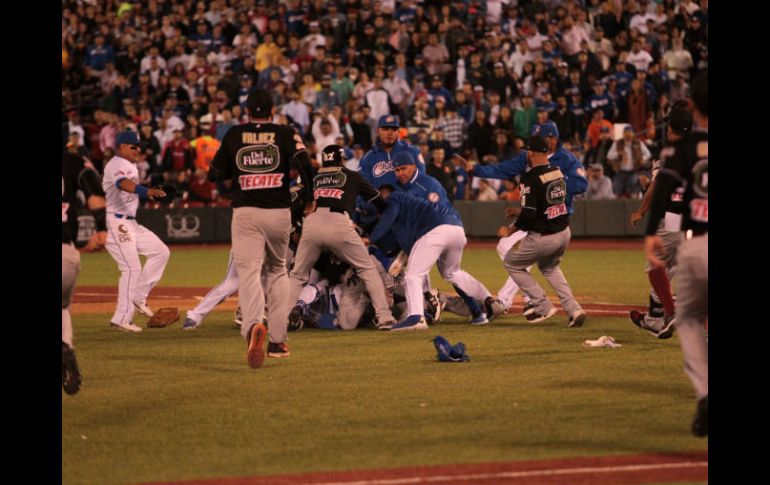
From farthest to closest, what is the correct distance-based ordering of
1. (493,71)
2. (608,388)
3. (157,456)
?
1. (493,71)
2. (608,388)
3. (157,456)

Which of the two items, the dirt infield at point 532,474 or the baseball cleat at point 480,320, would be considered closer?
the dirt infield at point 532,474

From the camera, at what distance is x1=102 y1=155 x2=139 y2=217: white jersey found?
13836mm

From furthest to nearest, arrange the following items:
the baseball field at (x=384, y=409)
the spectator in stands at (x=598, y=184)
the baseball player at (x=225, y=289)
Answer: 1. the spectator in stands at (x=598, y=184)
2. the baseball player at (x=225, y=289)
3. the baseball field at (x=384, y=409)

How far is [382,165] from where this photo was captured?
1468cm

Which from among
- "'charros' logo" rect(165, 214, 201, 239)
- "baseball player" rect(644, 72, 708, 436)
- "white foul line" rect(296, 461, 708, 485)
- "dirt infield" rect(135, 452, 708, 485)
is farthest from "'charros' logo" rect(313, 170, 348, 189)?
"'charros' logo" rect(165, 214, 201, 239)

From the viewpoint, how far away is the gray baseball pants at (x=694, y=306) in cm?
723

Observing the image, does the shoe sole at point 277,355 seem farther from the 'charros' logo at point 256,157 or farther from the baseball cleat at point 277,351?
the 'charros' logo at point 256,157

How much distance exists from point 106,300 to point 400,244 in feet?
18.5

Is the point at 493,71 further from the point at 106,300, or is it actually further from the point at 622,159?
the point at 106,300

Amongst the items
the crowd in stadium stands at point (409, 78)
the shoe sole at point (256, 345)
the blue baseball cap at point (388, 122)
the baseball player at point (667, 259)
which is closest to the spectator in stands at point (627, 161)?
the crowd in stadium stands at point (409, 78)

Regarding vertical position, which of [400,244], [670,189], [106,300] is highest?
[670,189]

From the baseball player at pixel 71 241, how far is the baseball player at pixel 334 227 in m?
3.33

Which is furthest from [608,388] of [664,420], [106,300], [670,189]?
[106,300]
